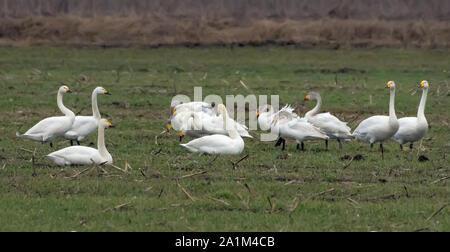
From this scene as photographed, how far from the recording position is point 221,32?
33.9 metres

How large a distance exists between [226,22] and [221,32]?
49.1 inches

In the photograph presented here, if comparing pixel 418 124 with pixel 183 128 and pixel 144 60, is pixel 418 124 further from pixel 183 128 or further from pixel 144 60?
pixel 144 60

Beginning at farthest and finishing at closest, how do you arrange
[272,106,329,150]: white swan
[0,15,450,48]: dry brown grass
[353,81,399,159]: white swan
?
[0,15,450,48]: dry brown grass → [272,106,329,150]: white swan → [353,81,399,159]: white swan

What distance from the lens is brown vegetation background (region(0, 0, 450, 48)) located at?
32.8 meters

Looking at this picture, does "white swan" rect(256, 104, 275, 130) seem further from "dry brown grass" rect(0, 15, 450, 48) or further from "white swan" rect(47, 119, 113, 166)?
"dry brown grass" rect(0, 15, 450, 48)

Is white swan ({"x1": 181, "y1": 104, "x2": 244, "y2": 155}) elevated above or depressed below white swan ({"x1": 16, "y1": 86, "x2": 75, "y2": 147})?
below

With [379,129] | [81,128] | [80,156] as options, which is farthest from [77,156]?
[379,129]

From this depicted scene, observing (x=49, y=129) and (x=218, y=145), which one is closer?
(x=218, y=145)

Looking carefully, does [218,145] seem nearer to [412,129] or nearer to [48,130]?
[48,130]

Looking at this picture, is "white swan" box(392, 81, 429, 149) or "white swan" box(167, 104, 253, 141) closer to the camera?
"white swan" box(392, 81, 429, 149)

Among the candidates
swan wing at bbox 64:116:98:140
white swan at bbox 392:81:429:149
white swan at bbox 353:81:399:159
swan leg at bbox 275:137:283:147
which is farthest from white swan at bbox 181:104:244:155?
white swan at bbox 392:81:429:149

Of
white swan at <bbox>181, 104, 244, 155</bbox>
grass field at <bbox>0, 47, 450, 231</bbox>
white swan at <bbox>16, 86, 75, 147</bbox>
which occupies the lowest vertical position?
grass field at <bbox>0, 47, 450, 231</bbox>

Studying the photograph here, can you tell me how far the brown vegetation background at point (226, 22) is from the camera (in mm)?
32812
